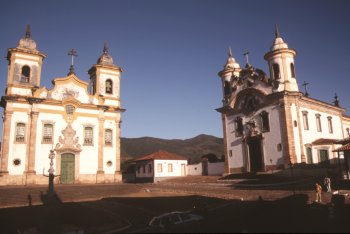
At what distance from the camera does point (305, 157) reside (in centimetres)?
2891

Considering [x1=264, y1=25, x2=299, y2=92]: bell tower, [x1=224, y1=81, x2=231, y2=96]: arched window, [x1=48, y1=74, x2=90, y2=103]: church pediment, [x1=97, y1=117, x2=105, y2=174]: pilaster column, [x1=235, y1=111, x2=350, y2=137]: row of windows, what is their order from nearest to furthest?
1. [x1=264, y1=25, x2=299, y2=92]: bell tower
2. [x1=235, y1=111, x2=350, y2=137]: row of windows
3. [x1=48, y1=74, x2=90, y2=103]: church pediment
4. [x1=97, y1=117, x2=105, y2=174]: pilaster column
5. [x1=224, y1=81, x2=231, y2=96]: arched window

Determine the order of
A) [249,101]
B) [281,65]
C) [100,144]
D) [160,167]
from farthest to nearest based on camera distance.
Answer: [160,167] → [100,144] → [249,101] → [281,65]

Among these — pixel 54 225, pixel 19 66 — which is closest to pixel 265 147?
pixel 54 225

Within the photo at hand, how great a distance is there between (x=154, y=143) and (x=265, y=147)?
104 m

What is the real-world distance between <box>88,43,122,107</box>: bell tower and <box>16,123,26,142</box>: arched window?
8.80 metres

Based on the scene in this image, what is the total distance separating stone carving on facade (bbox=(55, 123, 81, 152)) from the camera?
31.8 metres

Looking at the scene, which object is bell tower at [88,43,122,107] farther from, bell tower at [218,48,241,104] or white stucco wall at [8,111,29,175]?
bell tower at [218,48,241,104]

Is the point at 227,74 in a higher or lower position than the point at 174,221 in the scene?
higher

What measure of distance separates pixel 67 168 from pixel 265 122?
2160cm

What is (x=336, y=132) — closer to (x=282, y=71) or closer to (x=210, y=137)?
(x=282, y=71)

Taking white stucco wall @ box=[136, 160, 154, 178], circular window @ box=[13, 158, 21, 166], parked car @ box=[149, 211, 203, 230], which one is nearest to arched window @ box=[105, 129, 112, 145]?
circular window @ box=[13, 158, 21, 166]

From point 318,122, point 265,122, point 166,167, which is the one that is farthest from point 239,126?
point 166,167

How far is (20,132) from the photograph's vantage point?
30109 mm

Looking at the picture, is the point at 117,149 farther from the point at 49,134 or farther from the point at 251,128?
the point at 251,128
